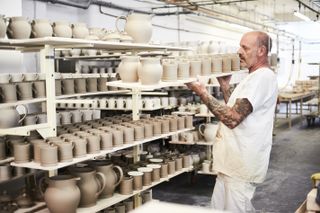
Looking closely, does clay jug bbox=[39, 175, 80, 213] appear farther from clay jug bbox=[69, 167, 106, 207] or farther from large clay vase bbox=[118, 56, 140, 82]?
large clay vase bbox=[118, 56, 140, 82]

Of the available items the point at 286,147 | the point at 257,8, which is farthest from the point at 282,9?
the point at 286,147

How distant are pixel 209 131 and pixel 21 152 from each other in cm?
327

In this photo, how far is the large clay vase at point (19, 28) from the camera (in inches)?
133

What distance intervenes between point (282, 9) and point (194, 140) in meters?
13.5

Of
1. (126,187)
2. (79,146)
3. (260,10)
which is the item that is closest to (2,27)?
(79,146)

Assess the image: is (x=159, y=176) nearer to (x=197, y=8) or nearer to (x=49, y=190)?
(x=49, y=190)

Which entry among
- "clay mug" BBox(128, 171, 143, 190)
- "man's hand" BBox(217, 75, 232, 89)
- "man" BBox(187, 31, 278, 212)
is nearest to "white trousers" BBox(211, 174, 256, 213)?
"man" BBox(187, 31, 278, 212)

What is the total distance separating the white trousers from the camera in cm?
280

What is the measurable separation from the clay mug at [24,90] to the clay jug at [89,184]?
89cm

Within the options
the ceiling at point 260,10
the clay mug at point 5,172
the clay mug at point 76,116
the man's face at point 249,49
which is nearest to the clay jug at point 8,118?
the clay mug at point 5,172

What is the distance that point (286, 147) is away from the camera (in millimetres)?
8641

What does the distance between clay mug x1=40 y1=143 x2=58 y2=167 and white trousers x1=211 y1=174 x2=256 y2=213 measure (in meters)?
1.19

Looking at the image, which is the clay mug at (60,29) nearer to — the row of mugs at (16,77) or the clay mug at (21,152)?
the row of mugs at (16,77)

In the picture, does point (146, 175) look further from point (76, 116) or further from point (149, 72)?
point (76, 116)
